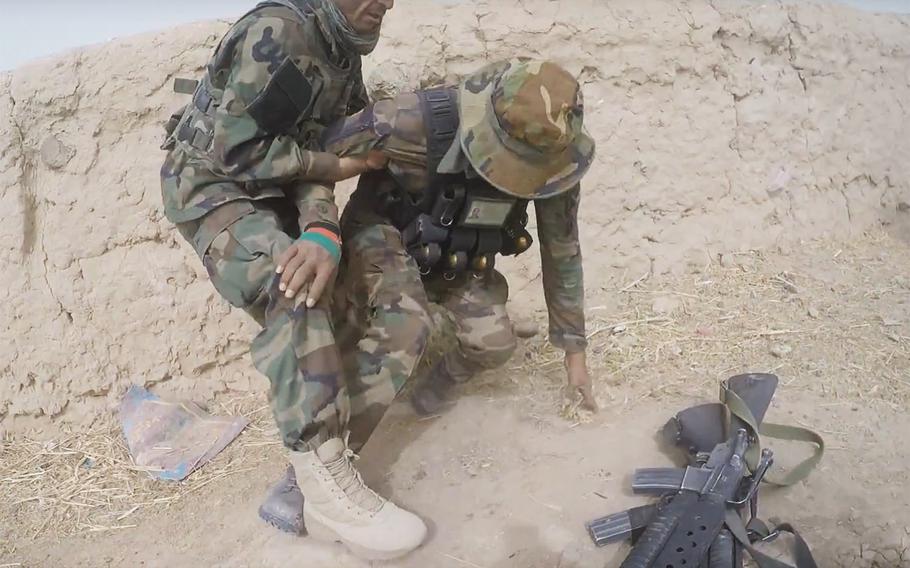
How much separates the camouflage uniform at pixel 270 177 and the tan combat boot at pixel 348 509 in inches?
2.4

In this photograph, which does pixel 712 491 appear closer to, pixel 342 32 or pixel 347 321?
pixel 347 321

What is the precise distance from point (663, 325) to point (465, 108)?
1.64 metres

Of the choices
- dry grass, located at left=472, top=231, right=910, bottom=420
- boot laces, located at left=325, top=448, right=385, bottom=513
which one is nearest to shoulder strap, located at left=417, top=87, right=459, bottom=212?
boot laces, located at left=325, top=448, right=385, bottom=513

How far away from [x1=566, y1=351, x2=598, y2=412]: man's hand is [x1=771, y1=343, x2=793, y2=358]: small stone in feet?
2.97

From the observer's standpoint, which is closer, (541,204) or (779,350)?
(541,204)

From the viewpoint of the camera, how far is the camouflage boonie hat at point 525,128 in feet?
7.48

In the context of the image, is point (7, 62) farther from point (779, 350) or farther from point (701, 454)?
point (779, 350)

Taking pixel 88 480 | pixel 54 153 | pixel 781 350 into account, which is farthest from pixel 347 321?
pixel 781 350

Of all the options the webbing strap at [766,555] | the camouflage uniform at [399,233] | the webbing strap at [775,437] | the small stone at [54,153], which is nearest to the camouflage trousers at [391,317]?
the camouflage uniform at [399,233]

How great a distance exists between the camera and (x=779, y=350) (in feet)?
10.8

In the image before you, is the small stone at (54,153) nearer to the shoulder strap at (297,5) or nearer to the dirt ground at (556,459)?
the dirt ground at (556,459)

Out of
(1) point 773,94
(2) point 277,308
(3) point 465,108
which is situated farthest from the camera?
(1) point 773,94

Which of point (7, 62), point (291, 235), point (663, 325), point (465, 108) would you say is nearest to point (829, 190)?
point (663, 325)

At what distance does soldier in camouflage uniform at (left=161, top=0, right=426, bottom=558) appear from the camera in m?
2.22
